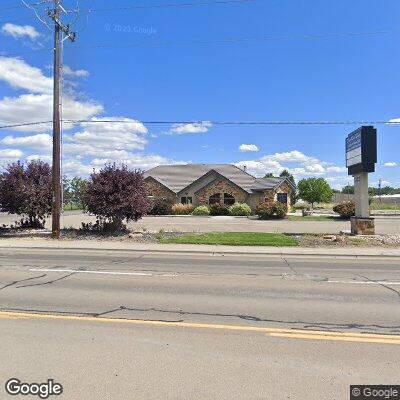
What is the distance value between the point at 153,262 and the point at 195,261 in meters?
1.30

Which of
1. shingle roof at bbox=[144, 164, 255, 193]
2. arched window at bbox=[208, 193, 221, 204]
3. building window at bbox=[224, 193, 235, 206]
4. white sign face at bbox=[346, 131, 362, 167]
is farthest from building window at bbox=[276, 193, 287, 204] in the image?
white sign face at bbox=[346, 131, 362, 167]

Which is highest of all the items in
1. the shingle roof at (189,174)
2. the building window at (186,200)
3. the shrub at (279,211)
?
the shingle roof at (189,174)

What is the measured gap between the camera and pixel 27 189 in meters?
21.5

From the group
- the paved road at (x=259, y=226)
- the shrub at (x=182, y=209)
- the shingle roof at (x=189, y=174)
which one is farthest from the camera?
the shingle roof at (x=189, y=174)

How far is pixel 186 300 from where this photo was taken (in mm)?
7766

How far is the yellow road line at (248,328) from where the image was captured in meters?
5.56

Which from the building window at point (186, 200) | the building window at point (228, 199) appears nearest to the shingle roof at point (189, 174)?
the building window at point (186, 200)

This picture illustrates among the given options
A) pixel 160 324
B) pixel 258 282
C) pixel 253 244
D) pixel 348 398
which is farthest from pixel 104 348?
pixel 253 244

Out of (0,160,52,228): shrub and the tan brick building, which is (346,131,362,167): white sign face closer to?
(0,160,52,228): shrub

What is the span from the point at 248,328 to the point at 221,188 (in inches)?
1642

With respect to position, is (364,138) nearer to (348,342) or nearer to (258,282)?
(258,282)

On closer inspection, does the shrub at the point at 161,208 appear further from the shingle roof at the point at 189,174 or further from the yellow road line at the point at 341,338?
the yellow road line at the point at 341,338

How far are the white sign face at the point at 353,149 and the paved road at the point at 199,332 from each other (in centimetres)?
1137

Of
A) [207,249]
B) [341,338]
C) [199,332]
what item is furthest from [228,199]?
[341,338]
